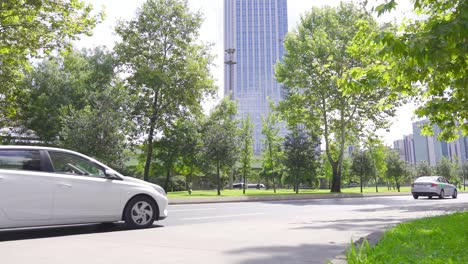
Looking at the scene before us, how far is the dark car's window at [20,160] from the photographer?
6.86 m

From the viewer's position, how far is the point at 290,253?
219 inches

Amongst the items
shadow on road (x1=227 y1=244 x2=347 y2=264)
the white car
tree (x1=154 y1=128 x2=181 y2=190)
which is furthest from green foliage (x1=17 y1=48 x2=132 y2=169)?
shadow on road (x1=227 y1=244 x2=347 y2=264)

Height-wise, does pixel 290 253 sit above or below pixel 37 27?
below

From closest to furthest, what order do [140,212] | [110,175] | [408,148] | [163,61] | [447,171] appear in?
1. [110,175]
2. [140,212]
3. [163,61]
4. [447,171]
5. [408,148]

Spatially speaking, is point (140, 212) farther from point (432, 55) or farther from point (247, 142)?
point (247, 142)

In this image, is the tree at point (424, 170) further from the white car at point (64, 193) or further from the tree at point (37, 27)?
the white car at point (64, 193)

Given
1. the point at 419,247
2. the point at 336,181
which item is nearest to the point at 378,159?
the point at 336,181

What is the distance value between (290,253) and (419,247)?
5.71 ft

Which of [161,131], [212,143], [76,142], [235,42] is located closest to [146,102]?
[161,131]

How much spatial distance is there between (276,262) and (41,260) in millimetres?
2945

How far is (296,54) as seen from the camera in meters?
37.8

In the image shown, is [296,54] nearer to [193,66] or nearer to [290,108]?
[290,108]

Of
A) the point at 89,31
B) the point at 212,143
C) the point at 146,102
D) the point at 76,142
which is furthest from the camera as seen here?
the point at 146,102

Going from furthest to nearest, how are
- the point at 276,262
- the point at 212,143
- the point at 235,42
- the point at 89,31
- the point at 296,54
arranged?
the point at 235,42 < the point at 296,54 < the point at 212,143 < the point at 89,31 < the point at 276,262
